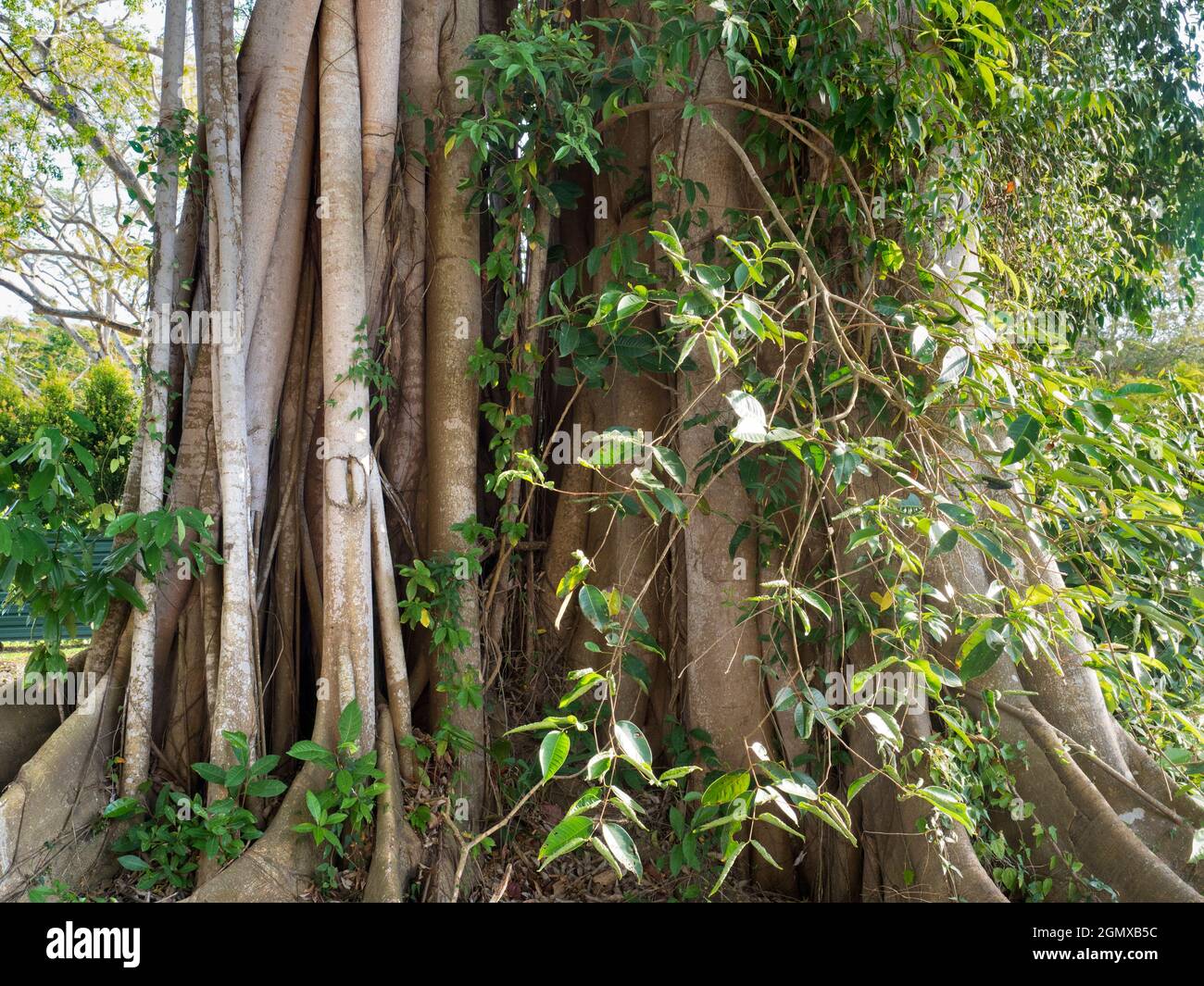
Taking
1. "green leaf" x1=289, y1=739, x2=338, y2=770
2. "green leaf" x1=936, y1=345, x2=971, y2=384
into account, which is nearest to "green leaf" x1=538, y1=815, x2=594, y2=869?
"green leaf" x1=936, y1=345, x2=971, y2=384

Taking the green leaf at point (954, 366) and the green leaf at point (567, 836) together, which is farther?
the green leaf at point (954, 366)

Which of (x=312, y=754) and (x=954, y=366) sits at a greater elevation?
(x=954, y=366)

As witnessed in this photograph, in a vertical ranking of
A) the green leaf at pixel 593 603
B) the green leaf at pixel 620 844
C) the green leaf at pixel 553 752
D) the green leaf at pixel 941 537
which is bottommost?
the green leaf at pixel 620 844

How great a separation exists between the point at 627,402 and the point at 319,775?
1.64 m

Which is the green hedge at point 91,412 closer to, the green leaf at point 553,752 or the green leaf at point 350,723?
the green leaf at point 350,723

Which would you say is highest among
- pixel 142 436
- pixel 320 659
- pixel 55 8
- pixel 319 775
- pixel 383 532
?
pixel 55 8

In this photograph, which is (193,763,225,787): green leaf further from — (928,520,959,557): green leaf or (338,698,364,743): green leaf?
(928,520,959,557): green leaf

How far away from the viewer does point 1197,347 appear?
898 centimetres

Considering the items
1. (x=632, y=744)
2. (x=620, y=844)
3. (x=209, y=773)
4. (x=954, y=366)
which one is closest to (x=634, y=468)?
(x=954, y=366)

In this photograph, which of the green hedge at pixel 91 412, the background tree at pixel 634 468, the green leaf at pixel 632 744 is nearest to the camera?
the green leaf at pixel 632 744

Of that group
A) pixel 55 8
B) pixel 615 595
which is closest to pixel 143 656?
pixel 615 595

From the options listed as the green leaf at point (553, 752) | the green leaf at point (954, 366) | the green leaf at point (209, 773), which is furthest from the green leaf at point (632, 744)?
the green leaf at point (209, 773)

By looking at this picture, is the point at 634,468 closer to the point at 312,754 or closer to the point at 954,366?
the point at 954,366

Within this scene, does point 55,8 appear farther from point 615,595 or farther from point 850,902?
point 850,902
